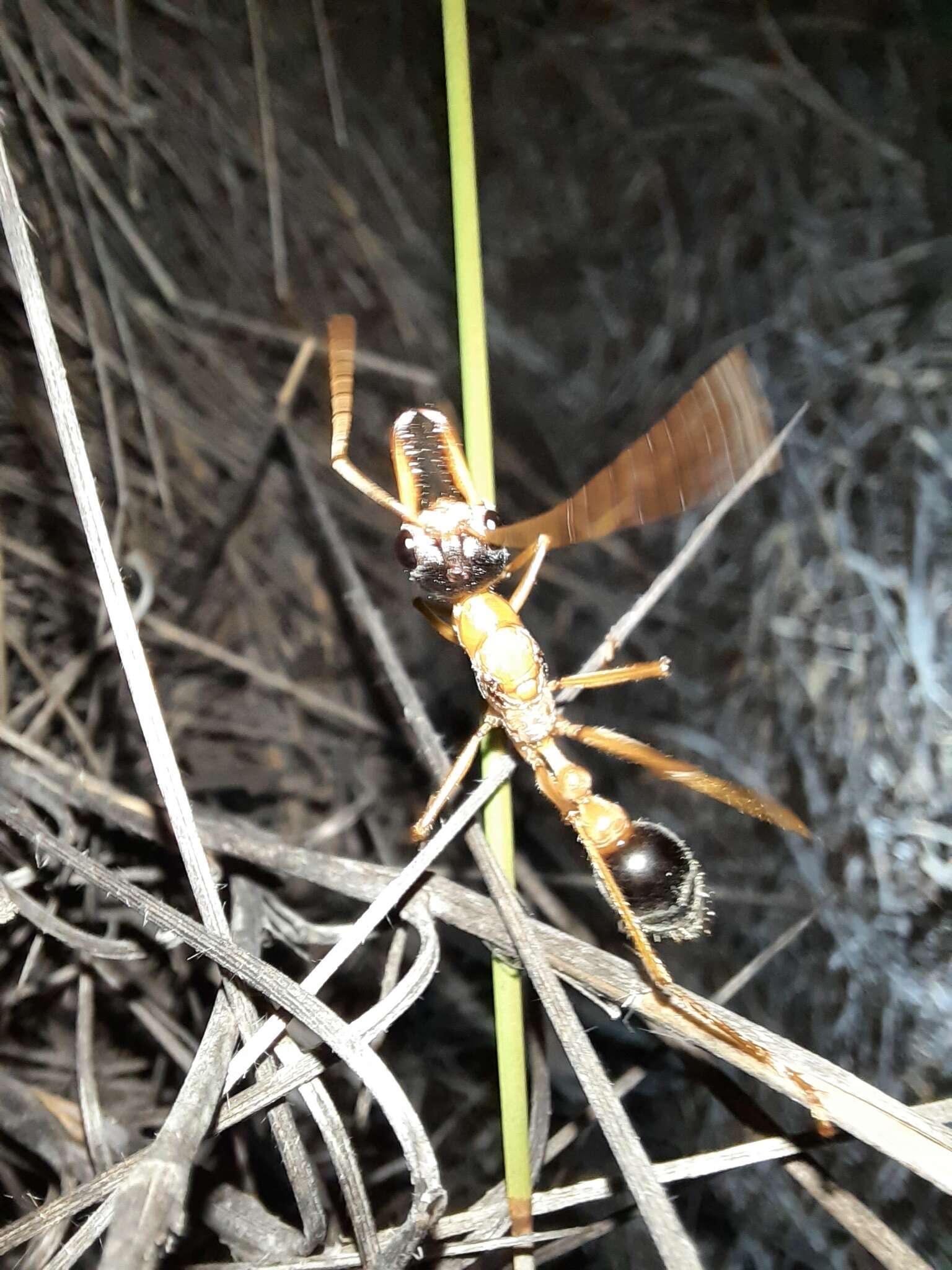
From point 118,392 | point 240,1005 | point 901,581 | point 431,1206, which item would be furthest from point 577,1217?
point 118,392

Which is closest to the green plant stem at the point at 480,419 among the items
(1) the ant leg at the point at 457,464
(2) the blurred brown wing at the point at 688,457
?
(1) the ant leg at the point at 457,464

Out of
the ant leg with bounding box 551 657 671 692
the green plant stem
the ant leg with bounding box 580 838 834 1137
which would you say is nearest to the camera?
the ant leg with bounding box 580 838 834 1137

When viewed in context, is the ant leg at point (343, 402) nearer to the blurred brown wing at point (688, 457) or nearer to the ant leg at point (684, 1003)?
the blurred brown wing at point (688, 457)

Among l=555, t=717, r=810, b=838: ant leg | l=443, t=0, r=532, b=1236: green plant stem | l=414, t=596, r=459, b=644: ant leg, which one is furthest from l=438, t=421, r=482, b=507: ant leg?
l=555, t=717, r=810, b=838: ant leg

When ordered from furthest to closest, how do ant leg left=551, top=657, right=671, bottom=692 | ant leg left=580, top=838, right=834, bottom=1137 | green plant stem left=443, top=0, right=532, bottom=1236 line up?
1. ant leg left=551, top=657, right=671, bottom=692
2. green plant stem left=443, top=0, right=532, bottom=1236
3. ant leg left=580, top=838, right=834, bottom=1137

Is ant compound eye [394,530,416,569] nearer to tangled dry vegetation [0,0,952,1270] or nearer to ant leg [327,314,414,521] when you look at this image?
ant leg [327,314,414,521]
